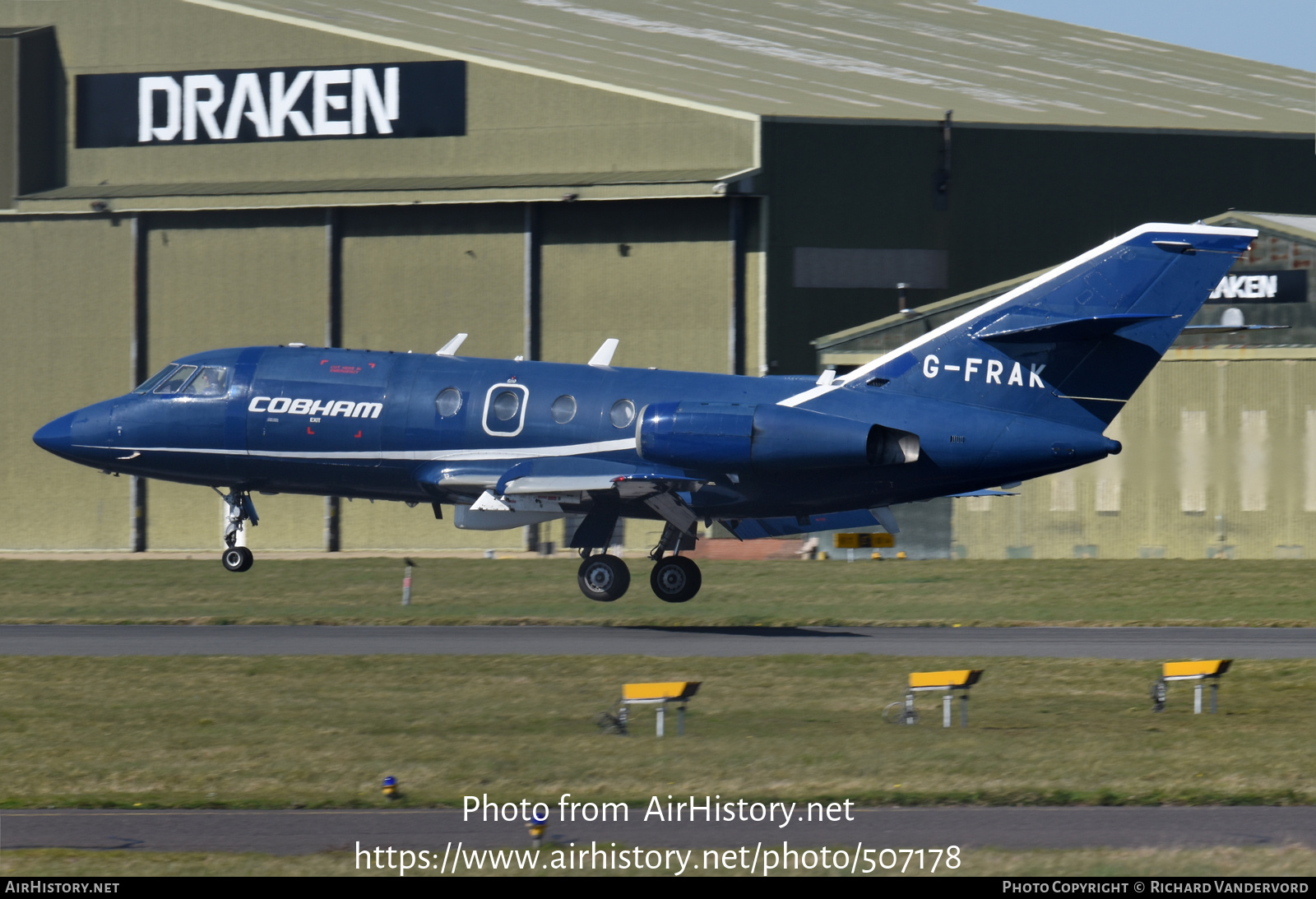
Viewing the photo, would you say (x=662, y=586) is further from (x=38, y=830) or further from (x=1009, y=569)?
(x=38, y=830)

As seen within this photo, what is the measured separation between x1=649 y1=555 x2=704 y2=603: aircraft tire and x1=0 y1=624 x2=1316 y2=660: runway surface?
172 cm

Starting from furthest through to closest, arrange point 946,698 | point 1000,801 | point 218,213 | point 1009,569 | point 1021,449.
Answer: point 218,213 → point 1009,569 → point 1021,449 → point 946,698 → point 1000,801

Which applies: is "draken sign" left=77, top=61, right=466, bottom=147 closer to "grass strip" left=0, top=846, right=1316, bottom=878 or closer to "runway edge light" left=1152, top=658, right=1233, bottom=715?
"runway edge light" left=1152, top=658, right=1233, bottom=715

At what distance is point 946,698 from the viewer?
18438mm

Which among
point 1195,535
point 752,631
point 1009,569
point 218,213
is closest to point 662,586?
point 752,631

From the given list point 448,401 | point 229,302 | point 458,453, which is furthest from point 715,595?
point 229,302

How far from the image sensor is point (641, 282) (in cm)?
4428

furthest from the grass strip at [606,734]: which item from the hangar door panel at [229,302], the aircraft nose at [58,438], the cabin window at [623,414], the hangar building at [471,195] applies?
the hangar door panel at [229,302]

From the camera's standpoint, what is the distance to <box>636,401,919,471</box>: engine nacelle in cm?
2711

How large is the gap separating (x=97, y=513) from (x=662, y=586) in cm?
2498

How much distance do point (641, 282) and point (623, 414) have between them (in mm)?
16191

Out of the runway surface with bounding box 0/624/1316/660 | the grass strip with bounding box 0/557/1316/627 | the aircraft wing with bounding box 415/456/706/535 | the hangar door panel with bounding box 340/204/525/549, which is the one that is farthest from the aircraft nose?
the hangar door panel with bounding box 340/204/525/549

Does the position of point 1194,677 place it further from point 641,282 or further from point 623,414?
point 641,282

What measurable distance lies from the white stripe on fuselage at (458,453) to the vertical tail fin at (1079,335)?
3.36m
